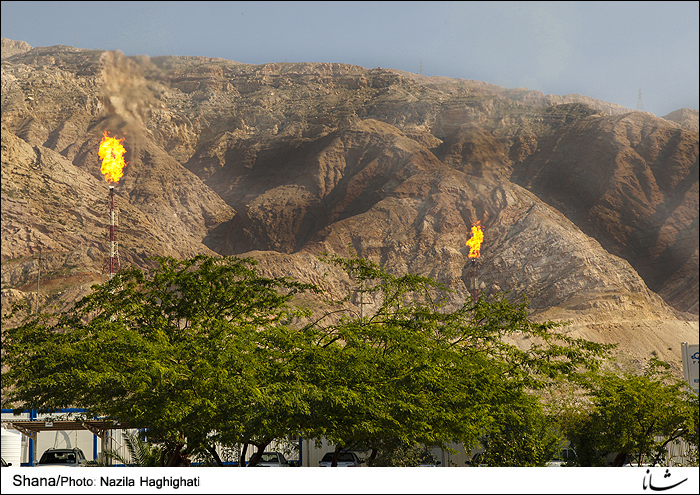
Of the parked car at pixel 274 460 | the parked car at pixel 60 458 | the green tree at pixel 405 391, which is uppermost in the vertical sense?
the green tree at pixel 405 391

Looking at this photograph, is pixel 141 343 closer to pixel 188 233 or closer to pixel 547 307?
pixel 547 307

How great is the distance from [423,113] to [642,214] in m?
45.1

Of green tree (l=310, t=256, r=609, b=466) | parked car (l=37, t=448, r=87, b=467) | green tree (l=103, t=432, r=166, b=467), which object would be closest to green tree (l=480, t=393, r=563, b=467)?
green tree (l=310, t=256, r=609, b=466)

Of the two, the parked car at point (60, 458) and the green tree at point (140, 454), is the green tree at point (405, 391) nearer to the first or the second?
the green tree at point (140, 454)

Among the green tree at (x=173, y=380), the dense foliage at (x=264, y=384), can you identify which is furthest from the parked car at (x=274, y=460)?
the green tree at (x=173, y=380)

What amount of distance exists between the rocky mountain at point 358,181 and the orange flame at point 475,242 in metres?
1.68

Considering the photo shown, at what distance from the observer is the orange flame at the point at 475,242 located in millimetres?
99812

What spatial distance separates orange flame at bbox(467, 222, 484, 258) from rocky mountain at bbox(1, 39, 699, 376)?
5.51 ft

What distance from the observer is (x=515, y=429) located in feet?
61.3

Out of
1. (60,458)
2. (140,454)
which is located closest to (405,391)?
(140,454)

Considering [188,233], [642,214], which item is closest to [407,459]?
[188,233]

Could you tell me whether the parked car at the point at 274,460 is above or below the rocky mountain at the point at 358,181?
below

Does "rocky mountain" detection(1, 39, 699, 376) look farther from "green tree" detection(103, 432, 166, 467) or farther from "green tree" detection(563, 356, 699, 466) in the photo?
"green tree" detection(103, 432, 166, 467)

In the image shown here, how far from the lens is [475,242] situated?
10062cm
